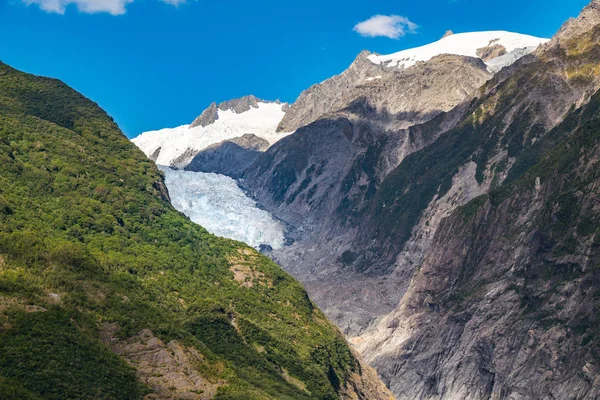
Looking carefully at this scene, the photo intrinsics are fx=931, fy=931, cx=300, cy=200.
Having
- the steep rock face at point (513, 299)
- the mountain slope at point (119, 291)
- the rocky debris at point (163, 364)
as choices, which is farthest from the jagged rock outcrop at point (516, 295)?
the rocky debris at point (163, 364)

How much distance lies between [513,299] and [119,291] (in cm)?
6746

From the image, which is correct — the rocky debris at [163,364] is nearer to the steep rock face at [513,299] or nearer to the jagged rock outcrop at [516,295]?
the steep rock face at [513,299]

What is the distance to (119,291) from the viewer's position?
77562 millimetres

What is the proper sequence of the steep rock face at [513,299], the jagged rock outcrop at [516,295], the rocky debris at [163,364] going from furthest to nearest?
the jagged rock outcrop at [516,295] < the steep rock face at [513,299] < the rocky debris at [163,364]

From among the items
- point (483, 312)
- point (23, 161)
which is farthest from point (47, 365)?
point (483, 312)

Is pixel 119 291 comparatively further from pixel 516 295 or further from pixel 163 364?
pixel 516 295

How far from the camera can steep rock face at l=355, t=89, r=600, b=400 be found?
112250 millimetres

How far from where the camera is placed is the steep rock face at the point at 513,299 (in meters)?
112

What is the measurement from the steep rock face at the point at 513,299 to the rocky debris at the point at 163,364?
168 feet

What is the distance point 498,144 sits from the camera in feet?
641

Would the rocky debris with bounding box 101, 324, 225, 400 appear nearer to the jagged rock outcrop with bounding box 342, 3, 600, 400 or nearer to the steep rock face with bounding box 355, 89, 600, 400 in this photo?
the steep rock face with bounding box 355, 89, 600, 400

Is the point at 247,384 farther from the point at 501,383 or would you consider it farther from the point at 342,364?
the point at 501,383

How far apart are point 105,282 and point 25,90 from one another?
49659 mm

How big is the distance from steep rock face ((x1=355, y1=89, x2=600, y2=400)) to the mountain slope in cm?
2103
